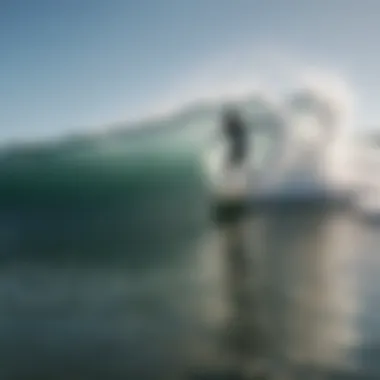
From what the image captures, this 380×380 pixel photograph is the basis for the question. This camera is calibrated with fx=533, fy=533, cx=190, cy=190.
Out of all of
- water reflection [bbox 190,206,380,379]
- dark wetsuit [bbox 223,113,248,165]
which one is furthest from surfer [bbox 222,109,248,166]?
water reflection [bbox 190,206,380,379]

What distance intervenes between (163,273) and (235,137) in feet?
1.69

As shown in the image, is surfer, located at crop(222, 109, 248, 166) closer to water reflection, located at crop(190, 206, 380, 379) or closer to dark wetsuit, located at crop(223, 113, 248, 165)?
dark wetsuit, located at crop(223, 113, 248, 165)

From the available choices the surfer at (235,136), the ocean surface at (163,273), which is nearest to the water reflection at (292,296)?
the ocean surface at (163,273)

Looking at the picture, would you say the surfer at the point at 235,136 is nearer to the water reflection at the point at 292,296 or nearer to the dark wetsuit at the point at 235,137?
the dark wetsuit at the point at 235,137

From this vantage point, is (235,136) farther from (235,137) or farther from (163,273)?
(163,273)

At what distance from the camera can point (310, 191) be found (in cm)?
178

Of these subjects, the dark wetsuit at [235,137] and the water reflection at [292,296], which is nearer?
the water reflection at [292,296]

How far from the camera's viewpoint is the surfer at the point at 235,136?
5.86ft

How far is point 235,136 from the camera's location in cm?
179

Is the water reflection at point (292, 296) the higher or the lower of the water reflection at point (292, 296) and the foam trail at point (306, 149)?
the lower

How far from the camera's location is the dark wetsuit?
5.86ft

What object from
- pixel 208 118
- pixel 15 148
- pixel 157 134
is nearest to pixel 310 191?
pixel 208 118

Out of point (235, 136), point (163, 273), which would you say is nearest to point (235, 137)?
point (235, 136)

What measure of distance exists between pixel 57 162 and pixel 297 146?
0.83m
